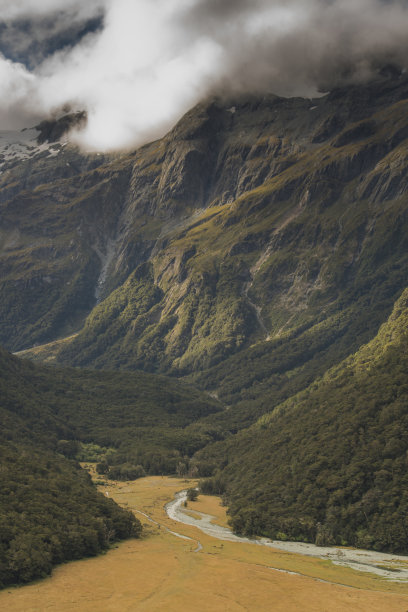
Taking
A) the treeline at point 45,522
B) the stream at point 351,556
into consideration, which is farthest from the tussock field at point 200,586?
the stream at point 351,556

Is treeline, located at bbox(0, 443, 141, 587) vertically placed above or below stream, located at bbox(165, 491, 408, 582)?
above

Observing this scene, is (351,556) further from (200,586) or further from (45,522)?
(45,522)

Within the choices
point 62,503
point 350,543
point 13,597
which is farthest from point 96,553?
→ point 350,543

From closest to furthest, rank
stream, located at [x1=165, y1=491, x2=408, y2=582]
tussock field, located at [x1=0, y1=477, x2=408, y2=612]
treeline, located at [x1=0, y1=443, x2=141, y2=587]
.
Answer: tussock field, located at [x1=0, y1=477, x2=408, y2=612]
treeline, located at [x1=0, y1=443, x2=141, y2=587]
stream, located at [x1=165, y1=491, x2=408, y2=582]

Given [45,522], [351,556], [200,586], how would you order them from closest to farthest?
[200,586] < [45,522] < [351,556]

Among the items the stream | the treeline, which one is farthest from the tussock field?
the stream

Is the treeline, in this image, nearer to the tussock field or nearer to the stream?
the tussock field

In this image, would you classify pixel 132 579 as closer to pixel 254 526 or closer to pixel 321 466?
pixel 254 526

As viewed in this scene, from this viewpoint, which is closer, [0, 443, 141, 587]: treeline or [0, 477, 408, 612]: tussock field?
[0, 477, 408, 612]: tussock field

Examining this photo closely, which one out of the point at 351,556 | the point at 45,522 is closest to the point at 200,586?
the point at 45,522
